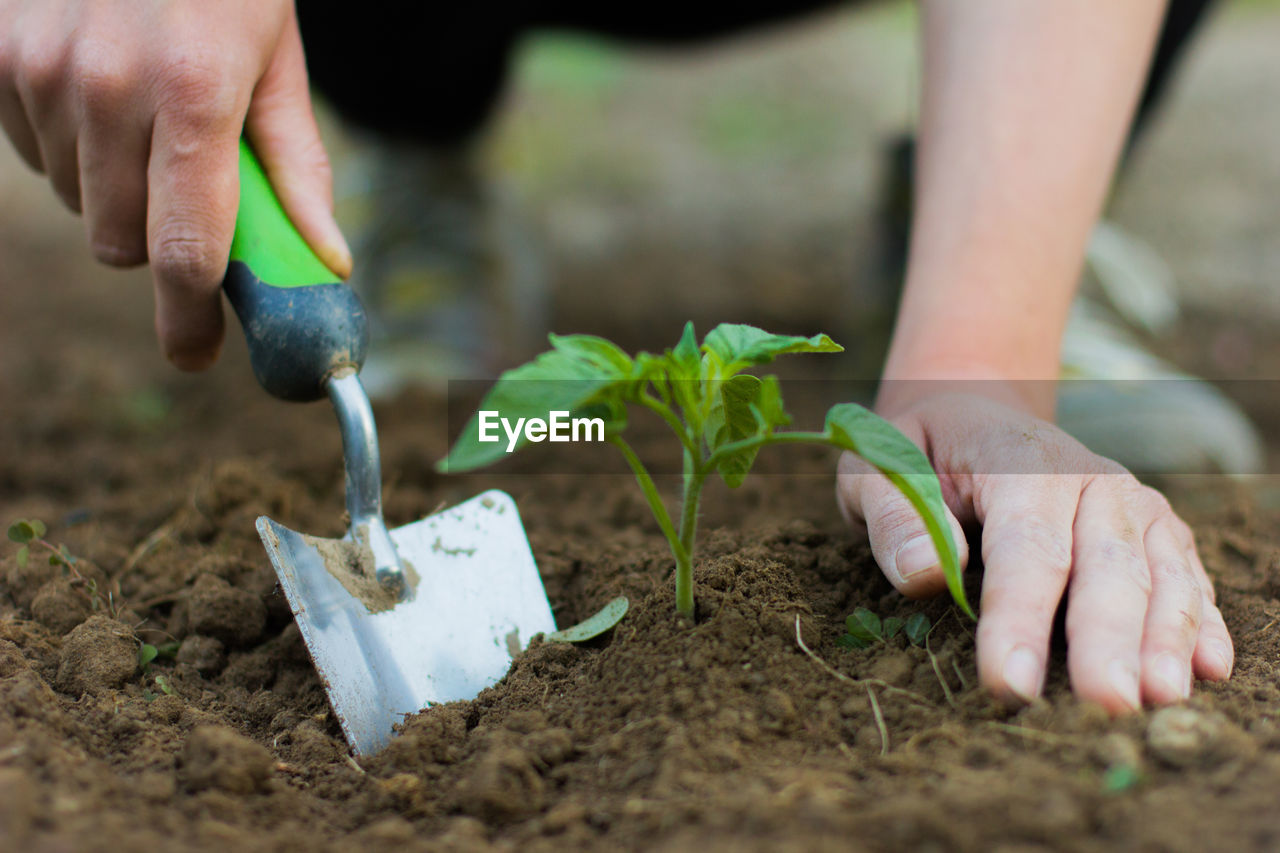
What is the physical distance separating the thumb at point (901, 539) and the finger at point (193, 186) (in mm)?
931

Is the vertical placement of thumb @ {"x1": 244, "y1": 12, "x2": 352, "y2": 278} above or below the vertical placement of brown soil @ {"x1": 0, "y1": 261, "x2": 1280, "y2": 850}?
above

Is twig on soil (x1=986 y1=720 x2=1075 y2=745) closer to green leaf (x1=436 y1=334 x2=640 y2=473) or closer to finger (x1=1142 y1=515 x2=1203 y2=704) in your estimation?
finger (x1=1142 y1=515 x2=1203 y2=704)

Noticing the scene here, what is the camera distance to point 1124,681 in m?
0.92

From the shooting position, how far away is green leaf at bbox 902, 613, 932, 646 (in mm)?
1081

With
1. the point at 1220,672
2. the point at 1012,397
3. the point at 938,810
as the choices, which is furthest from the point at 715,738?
the point at 1012,397

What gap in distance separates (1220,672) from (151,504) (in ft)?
5.28

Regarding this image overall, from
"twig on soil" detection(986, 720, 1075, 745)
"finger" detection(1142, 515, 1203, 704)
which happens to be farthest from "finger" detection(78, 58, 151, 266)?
"finger" detection(1142, 515, 1203, 704)

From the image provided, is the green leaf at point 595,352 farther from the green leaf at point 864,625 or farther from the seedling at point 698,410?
the green leaf at point 864,625

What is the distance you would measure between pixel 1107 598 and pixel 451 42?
2.28m

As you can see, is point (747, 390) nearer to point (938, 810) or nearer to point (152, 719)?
point (938, 810)

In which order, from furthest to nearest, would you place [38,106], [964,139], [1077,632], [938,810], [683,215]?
1. [683,215]
2. [964,139]
3. [38,106]
4. [1077,632]
5. [938,810]

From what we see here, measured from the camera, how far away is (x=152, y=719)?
107 centimetres

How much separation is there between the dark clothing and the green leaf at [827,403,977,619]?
1.95 metres

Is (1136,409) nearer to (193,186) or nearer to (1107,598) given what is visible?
(1107,598)
